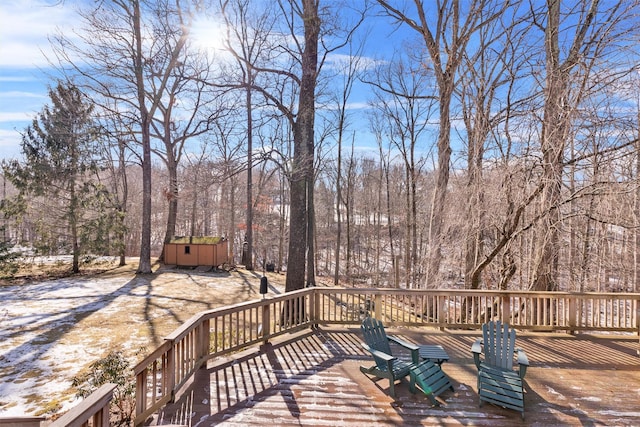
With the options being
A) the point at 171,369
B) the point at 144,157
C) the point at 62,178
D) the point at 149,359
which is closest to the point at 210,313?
the point at 171,369

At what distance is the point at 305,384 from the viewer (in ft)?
12.7

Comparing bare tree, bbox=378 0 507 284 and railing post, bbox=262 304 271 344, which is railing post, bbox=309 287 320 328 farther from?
bare tree, bbox=378 0 507 284

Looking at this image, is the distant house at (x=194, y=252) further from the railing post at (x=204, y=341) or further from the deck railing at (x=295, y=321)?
the railing post at (x=204, y=341)

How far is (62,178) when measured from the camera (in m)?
13.3

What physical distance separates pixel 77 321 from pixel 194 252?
805 cm

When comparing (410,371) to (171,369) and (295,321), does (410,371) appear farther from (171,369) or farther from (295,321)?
(171,369)

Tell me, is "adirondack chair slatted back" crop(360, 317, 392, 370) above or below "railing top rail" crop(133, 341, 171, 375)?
below

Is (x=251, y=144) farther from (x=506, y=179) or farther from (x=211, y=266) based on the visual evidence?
(x=506, y=179)

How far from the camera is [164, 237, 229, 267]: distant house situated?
15.4 meters

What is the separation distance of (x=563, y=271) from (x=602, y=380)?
9.23 feet

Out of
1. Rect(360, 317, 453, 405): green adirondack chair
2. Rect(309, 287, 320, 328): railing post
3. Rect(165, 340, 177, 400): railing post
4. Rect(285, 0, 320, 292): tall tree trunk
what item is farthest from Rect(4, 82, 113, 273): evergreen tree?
Rect(360, 317, 453, 405): green adirondack chair

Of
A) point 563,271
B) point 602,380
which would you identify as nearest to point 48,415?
point 602,380

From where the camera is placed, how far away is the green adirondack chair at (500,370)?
3295 millimetres

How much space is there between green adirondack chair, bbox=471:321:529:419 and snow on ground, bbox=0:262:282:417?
16.6 ft
